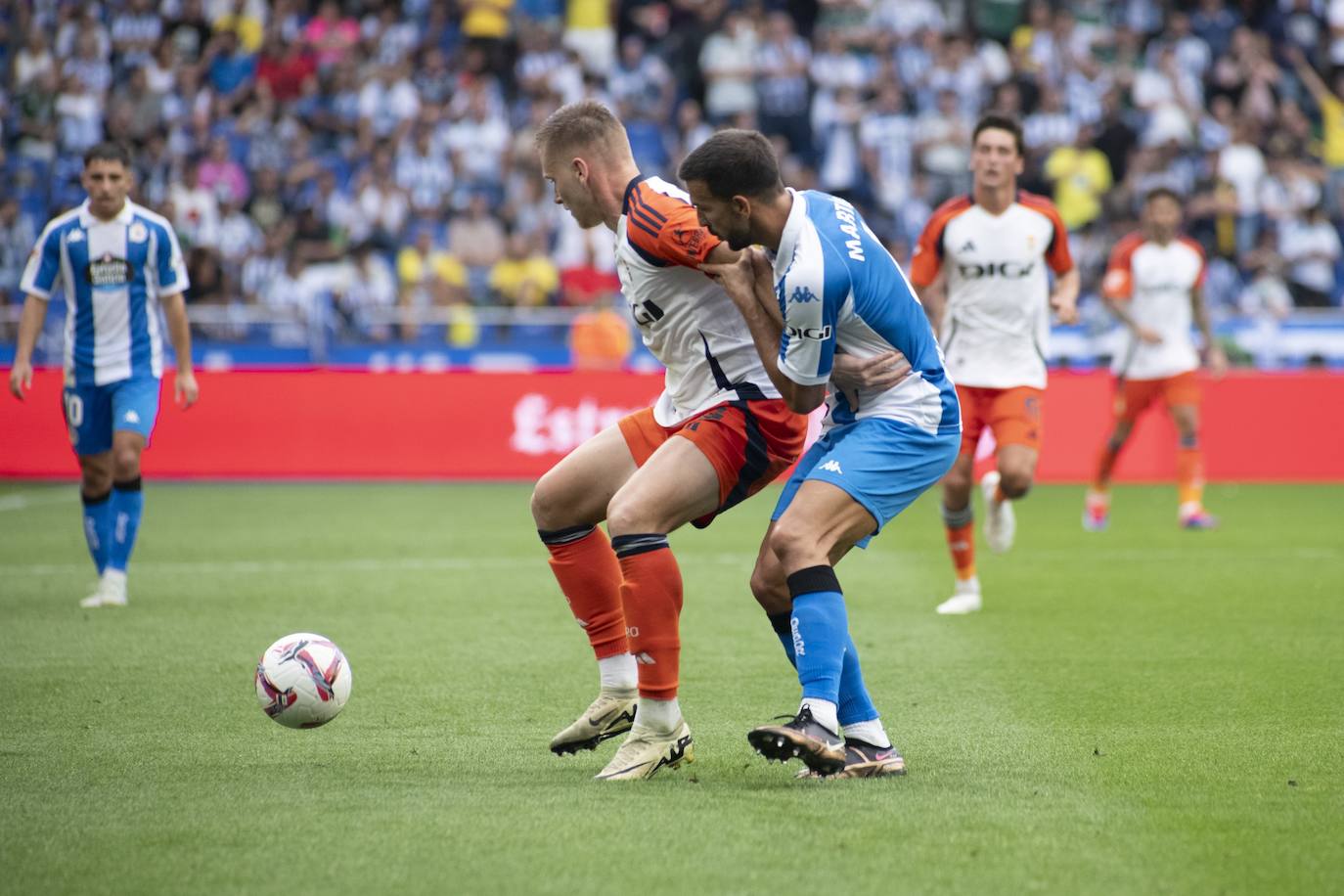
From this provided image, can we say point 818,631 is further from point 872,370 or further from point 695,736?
point 695,736

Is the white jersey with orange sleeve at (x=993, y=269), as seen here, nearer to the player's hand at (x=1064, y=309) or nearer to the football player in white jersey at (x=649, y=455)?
the player's hand at (x=1064, y=309)

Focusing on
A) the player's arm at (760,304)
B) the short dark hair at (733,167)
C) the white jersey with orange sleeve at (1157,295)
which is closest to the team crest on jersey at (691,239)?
the player's arm at (760,304)

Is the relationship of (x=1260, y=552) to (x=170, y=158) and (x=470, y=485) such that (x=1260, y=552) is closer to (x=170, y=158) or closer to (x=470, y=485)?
(x=470, y=485)

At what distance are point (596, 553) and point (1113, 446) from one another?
849 cm

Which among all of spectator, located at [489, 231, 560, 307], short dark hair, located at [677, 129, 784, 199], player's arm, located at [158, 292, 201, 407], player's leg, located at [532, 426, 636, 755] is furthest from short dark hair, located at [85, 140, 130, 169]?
spectator, located at [489, 231, 560, 307]

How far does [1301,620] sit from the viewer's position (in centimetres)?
883

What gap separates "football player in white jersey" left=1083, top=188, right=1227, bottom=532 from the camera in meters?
13.5

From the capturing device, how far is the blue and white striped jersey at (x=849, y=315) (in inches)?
198

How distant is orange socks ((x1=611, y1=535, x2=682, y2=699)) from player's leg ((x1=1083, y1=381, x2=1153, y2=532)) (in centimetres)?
849

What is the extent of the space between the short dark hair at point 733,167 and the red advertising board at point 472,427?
11521 millimetres

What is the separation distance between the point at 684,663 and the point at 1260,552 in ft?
19.1

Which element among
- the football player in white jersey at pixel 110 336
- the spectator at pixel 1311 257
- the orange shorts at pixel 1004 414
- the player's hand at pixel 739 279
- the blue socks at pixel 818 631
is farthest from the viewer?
the spectator at pixel 1311 257

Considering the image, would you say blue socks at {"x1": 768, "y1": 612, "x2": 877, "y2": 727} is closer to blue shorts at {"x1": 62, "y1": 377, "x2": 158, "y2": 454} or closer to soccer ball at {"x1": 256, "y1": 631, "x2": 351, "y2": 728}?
soccer ball at {"x1": 256, "y1": 631, "x2": 351, "y2": 728}

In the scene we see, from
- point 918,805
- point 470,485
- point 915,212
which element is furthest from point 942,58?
point 918,805
